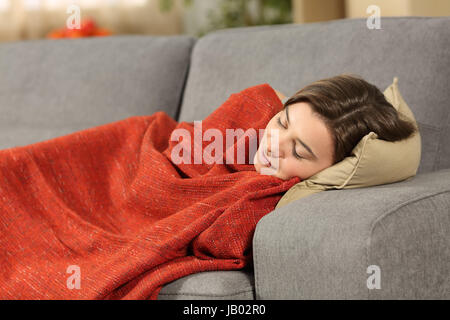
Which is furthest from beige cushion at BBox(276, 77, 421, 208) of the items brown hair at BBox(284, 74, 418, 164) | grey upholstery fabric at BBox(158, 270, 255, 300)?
grey upholstery fabric at BBox(158, 270, 255, 300)

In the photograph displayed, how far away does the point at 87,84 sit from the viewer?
1972mm

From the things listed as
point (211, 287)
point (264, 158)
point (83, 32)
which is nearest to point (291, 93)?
point (264, 158)

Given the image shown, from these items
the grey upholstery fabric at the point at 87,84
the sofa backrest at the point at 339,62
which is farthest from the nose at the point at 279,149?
the grey upholstery fabric at the point at 87,84

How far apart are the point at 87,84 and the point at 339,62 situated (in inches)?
34.9

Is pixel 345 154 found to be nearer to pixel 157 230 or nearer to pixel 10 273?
pixel 157 230

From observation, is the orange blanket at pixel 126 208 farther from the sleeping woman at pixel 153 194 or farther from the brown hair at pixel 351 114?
the brown hair at pixel 351 114

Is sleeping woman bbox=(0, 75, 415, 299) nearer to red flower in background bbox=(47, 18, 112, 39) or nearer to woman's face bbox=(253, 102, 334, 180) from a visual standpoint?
woman's face bbox=(253, 102, 334, 180)

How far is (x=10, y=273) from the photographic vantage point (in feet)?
3.77

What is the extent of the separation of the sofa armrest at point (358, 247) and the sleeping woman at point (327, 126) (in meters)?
0.15

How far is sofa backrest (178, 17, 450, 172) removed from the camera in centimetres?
143

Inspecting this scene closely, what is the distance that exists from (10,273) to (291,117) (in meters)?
0.67

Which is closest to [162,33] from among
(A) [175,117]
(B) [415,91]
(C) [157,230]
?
(A) [175,117]

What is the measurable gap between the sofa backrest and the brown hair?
0.23m

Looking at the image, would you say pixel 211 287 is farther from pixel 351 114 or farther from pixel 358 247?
pixel 351 114
